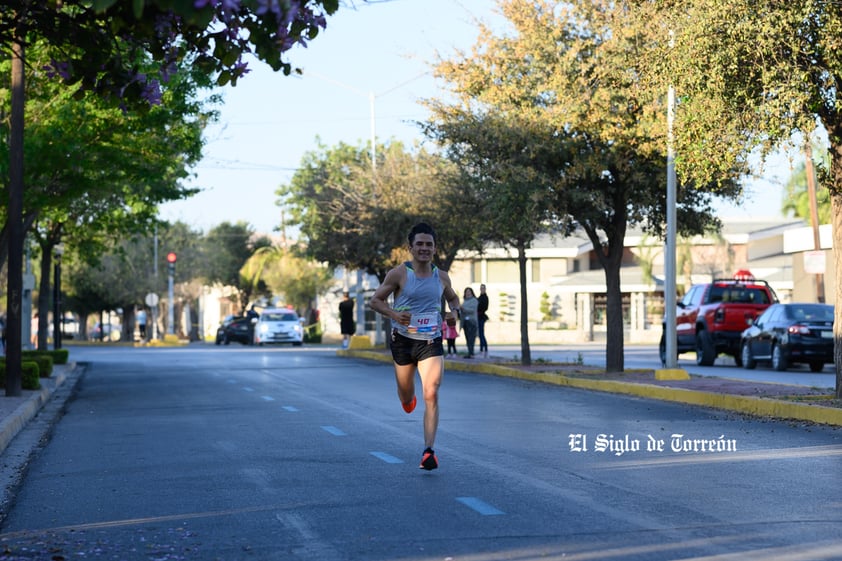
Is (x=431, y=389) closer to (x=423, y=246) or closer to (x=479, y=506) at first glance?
(x=423, y=246)

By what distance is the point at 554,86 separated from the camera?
23781 millimetres

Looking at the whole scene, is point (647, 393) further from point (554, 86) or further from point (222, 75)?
point (222, 75)

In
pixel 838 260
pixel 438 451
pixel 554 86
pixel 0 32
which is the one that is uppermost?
pixel 554 86

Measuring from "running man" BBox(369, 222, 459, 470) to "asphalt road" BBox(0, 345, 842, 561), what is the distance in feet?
1.77

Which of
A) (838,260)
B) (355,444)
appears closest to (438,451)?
(355,444)

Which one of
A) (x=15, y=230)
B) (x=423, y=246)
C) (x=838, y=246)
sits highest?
(x=15, y=230)

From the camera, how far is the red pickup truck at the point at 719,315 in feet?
108

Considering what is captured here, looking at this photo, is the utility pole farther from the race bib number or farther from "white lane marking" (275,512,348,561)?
"white lane marking" (275,512,348,561)

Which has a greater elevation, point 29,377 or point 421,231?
point 421,231

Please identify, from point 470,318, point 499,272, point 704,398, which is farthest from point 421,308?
point 499,272

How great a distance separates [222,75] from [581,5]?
16.9 meters

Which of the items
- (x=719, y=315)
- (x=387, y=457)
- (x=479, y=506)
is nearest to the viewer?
(x=479, y=506)

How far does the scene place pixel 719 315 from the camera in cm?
3303

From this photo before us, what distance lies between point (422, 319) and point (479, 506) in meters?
2.46
